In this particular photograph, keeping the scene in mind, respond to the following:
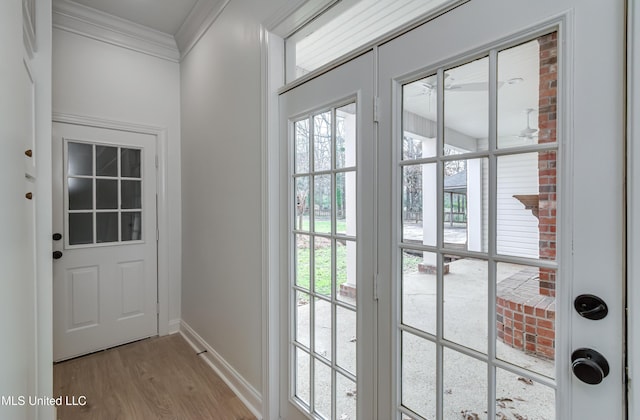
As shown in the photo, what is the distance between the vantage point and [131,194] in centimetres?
283

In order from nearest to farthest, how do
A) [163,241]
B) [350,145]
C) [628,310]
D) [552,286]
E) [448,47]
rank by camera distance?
[628,310], [552,286], [448,47], [350,145], [163,241]

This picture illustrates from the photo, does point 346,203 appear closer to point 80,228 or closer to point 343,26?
point 343,26

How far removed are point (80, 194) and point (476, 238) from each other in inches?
120

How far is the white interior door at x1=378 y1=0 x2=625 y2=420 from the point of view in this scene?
726 millimetres

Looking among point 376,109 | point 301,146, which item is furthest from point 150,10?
point 376,109

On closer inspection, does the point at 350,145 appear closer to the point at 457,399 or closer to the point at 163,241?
the point at 457,399

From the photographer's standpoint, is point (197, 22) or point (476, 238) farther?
point (197, 22)

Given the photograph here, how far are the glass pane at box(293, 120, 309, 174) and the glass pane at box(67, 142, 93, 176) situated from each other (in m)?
2.11

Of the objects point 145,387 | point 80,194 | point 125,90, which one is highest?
point 125,90

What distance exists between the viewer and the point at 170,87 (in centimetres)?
301

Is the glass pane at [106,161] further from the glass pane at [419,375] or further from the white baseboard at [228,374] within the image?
the glass pane at [419,375]

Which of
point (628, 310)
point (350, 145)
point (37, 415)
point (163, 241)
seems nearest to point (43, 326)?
point (37, 415)

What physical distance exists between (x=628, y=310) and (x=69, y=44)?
12.2 feet

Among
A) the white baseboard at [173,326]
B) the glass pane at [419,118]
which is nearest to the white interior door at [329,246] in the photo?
the glass pane at [419,118]
